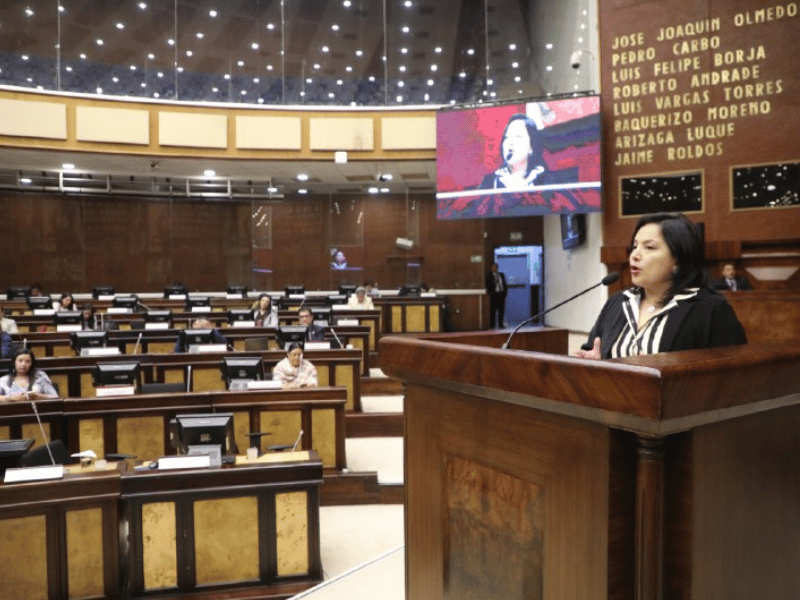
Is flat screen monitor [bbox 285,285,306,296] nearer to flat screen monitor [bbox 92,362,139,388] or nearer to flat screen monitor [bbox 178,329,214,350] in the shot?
flat screen monitor [bbox 178,329,214,350]

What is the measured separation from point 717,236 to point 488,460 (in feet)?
20.8

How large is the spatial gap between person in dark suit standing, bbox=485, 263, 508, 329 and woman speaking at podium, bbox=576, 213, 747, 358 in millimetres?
10390

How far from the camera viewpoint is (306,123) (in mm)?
9695

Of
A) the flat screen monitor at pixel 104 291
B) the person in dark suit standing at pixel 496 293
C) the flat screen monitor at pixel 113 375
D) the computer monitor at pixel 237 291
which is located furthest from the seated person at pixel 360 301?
the flat screen monitor at pixel 104 291

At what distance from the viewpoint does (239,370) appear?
5293 millimetres

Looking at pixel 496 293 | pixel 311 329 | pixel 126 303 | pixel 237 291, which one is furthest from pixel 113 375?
pixel 496 293

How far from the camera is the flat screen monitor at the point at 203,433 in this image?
3.75m

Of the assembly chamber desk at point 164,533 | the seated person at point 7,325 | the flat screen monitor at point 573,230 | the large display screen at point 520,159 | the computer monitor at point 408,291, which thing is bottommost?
the assembly chamber desk at point 164,533

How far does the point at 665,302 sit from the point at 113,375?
4.59 m

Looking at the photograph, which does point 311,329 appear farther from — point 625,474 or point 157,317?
point 625,474

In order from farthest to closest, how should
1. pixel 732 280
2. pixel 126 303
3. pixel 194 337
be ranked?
pixel 126 303
pixel 194 337
pixel 732 280

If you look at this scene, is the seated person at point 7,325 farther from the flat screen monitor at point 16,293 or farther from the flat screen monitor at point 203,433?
the flat screen monitor at point 203,433

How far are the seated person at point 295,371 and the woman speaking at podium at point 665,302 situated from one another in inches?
167

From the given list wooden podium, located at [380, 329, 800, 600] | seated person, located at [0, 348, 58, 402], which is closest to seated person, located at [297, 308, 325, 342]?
seated person, located at [0, 348, 58, 402]
